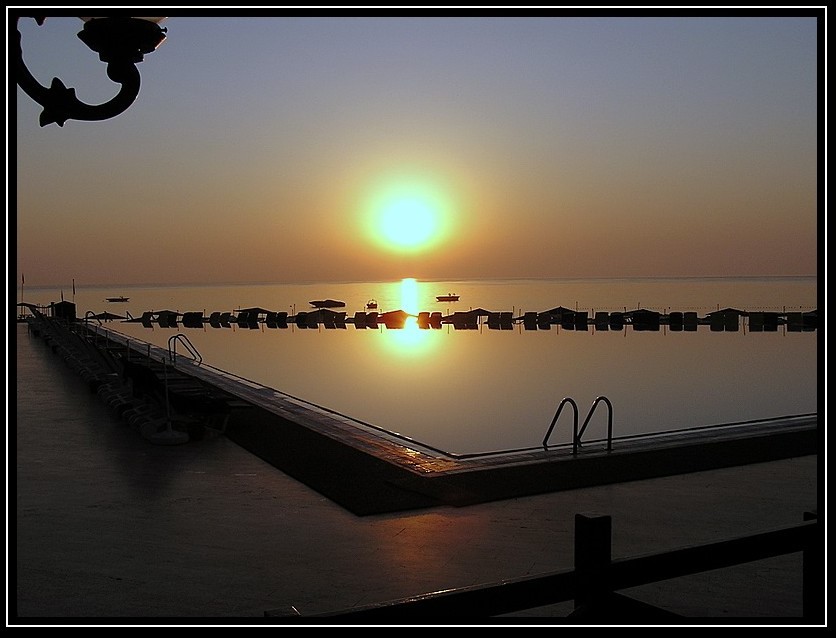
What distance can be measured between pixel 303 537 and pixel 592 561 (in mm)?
3337

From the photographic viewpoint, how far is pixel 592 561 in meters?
1.94

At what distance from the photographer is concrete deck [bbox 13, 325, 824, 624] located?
4.00m

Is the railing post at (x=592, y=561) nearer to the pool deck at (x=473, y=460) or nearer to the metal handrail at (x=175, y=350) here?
the pool deck at (x=473, y=460)

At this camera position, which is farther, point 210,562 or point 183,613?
point 210,562

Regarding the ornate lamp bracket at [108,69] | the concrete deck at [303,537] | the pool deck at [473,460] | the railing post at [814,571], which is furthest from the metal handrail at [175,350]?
the railing post at [814,571]

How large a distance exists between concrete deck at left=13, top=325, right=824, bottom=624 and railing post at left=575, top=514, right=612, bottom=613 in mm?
1192

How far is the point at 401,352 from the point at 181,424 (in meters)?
18.5

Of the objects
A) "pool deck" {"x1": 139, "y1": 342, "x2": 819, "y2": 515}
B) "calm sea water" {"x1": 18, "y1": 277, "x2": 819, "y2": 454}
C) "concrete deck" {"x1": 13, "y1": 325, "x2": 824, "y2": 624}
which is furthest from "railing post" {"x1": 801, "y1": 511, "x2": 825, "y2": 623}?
"calm sea water" {"x1": 18, "y1": 277, "x2": 819, "y2": 454}

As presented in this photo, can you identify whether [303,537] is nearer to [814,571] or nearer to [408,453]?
[408,453]

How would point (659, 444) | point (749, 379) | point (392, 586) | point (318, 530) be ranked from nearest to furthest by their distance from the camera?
point (392, 586) → point (318, 530) → point (659, 444) → point (749, 379)

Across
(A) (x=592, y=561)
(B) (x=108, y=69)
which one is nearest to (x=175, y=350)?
(B) (x=108, y=69)
